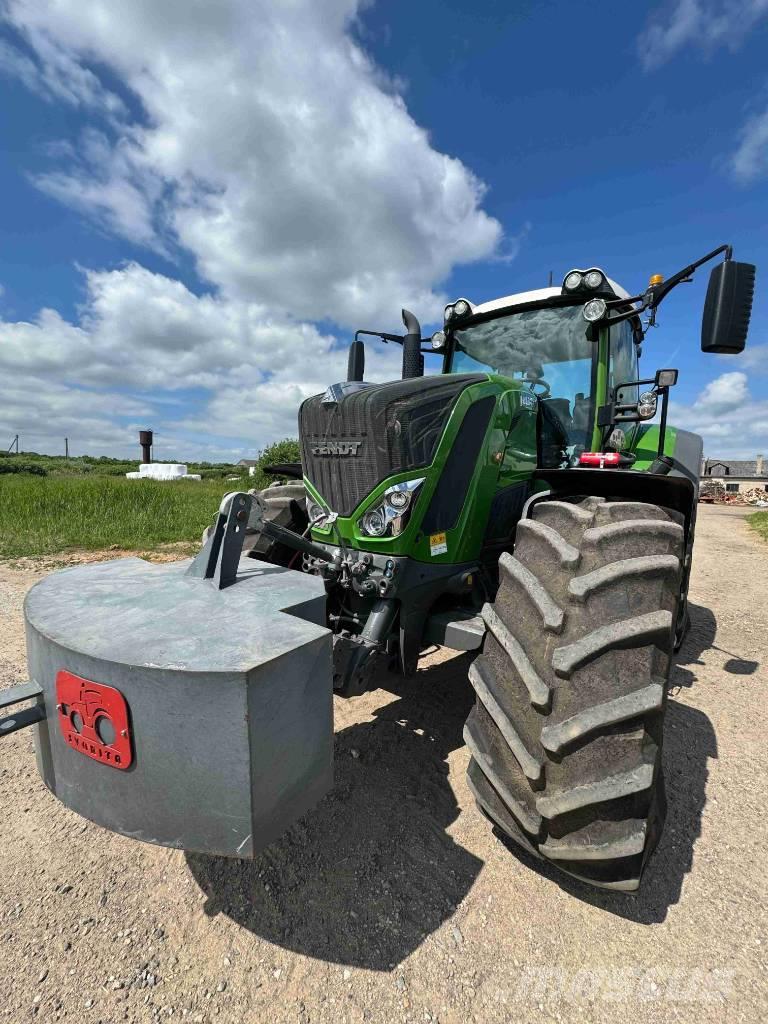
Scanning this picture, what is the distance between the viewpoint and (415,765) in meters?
2.63

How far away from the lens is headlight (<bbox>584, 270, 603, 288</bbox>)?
319 centimetres

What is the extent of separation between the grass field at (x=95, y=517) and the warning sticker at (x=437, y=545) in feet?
25.7

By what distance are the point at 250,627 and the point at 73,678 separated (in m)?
0.48

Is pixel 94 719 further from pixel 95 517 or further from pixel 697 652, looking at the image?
pixel 95 517

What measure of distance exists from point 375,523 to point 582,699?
1.17 metres

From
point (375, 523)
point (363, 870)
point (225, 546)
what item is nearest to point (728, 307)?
point (375, 523)

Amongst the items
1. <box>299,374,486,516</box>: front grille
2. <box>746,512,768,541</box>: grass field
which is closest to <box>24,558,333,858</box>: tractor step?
<box>299,374,486,516</box>: front grille

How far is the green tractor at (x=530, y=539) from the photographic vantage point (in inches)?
63.5

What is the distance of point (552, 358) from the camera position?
348 cm

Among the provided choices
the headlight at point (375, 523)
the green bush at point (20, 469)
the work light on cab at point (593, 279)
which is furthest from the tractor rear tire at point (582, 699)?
the green bush at point (20, 469)

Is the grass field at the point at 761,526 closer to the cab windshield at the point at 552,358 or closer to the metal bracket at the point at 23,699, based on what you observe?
the cab windshield at the point at 552,358

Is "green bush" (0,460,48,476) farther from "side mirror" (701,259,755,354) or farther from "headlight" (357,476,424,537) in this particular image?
"side mirror" (701,259,755,354)

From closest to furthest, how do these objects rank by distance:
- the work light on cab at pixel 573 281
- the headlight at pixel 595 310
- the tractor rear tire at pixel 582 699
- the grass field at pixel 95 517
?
the tractor rear tire at pixel 582 699, the headlight at pixel 595 310, the work light on cab at pixel 573 281, the grass field at pixel 95 517

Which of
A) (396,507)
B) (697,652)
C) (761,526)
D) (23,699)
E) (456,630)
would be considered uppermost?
(396,507)
